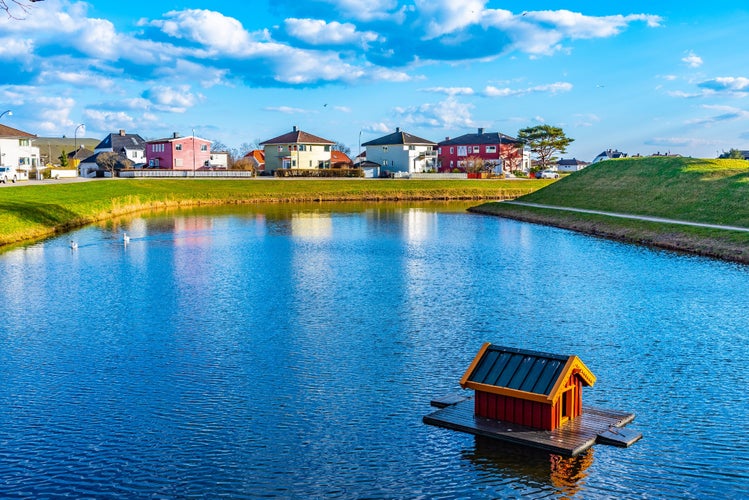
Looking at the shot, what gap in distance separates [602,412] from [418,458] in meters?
4.92

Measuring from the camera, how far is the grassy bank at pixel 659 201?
5153cm

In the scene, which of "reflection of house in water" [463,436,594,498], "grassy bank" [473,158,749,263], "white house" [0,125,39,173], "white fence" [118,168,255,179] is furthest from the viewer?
"white fence" [118,168,255,179]

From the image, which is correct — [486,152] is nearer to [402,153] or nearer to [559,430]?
[402,153]

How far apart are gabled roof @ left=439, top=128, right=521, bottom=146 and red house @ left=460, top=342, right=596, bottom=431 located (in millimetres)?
143937

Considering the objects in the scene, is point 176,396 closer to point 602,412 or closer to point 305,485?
point 305,485

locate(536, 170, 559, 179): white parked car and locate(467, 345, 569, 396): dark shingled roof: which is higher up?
locate(536, 170, 559, 179): white parked car

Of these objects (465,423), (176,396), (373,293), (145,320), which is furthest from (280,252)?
(465,423)

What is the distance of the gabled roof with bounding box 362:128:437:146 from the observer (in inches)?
6033

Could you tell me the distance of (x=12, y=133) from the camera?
366 ft

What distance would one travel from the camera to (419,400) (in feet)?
59.7

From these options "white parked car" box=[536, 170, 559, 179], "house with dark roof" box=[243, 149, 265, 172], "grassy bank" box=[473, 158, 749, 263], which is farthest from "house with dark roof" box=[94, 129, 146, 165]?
"grassy bank" box=[473, 158, 749, 263]

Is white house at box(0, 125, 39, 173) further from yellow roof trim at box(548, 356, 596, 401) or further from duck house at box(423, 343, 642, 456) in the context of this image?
yellow roof trim at box(548, 356, 596, 401)

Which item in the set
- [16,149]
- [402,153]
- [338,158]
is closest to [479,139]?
[402,153]

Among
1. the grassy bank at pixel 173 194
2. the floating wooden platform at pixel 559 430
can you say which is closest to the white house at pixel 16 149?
the grassy bank at pixel 173 194
